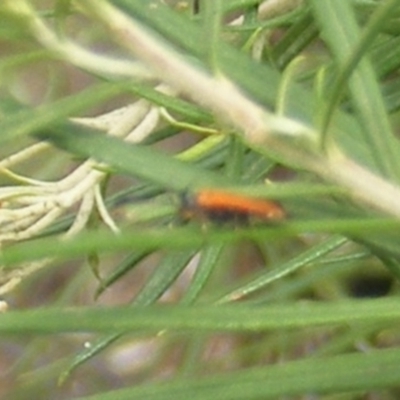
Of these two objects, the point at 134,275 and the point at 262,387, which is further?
the point at 134,275

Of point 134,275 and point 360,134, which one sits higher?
point 360,134

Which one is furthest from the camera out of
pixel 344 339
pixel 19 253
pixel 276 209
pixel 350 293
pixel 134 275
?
pixel 134 275

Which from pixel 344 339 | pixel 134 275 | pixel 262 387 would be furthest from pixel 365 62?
pixel 134 275

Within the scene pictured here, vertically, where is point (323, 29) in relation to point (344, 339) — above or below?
above

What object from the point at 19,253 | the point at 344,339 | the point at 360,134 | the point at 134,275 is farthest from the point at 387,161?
the point at 134,275

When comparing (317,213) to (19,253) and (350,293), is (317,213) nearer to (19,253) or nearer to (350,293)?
(19,253)

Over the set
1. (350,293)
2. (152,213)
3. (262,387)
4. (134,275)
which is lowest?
(134,275)

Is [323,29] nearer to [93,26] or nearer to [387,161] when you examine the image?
[387,161]

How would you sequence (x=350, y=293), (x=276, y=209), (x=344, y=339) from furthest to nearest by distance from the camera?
1. (x=350, y=293)
2. (x=344, y=339)
3. (x=276, y=209)

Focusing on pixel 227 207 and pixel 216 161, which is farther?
pixel 216 161
